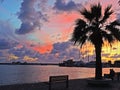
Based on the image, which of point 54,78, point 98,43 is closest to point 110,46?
point 98,43

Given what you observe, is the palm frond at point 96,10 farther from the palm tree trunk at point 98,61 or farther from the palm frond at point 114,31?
the palm tree trunk at point 98,61

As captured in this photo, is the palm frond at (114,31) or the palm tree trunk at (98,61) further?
the palm tree trunk at (98,61)

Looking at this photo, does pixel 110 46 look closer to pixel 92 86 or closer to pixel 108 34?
pixel 108 34

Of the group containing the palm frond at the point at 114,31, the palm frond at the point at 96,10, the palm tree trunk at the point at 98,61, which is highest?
the palm frond at the point at 96,10

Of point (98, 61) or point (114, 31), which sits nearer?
point (114, 31)

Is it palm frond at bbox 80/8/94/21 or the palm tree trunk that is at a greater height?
palm frond at bbox 80/8/94/21

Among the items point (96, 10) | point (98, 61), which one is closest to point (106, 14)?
point (96, 10)

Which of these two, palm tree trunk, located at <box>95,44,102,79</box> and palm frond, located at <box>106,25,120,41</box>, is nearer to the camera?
palm frond, located at <box>106,25,120,41</box>

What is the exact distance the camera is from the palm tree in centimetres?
2733

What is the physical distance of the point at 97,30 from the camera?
1083 inches

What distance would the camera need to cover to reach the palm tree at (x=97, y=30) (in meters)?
27.3

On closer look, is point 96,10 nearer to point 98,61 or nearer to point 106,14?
point 106,14

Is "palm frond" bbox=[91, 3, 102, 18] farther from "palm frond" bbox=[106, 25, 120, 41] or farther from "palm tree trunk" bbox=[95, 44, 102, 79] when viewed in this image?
"palm tree trunk" bbox=[95, 44, 102, 79]

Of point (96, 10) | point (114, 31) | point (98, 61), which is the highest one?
point (96, 10)
